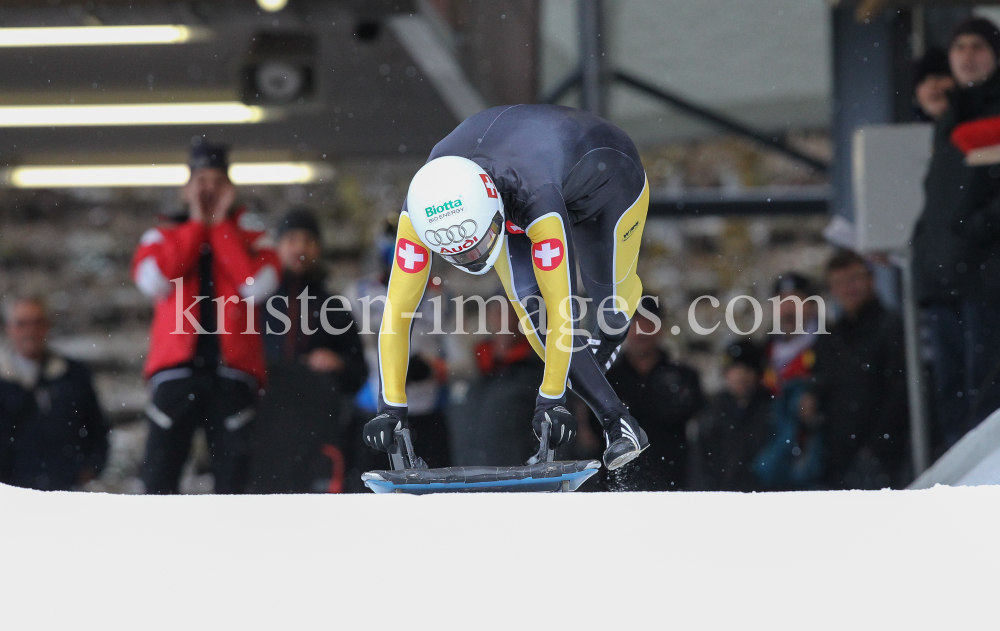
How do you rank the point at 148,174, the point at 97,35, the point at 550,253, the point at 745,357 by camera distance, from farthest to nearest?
1. the point at 148,174
2. the point at 97,35
3. the point at 745,357
4. the point at 550,253

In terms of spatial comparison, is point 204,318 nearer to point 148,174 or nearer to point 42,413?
point 42,413

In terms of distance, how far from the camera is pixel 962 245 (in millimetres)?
3973

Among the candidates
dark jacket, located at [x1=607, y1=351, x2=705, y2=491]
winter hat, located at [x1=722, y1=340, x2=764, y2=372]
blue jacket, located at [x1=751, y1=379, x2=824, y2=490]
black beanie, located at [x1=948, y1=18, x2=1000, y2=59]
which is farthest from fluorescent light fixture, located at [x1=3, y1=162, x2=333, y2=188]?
black beanie, located at [x1=948, y1=18, x2=1000, y2=59]

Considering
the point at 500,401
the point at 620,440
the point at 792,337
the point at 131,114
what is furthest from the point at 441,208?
the point at 131,114

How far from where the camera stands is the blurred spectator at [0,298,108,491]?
17.0 feet

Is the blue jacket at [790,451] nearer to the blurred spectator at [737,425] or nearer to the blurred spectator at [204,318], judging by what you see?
the blurred spectator at [737,425]

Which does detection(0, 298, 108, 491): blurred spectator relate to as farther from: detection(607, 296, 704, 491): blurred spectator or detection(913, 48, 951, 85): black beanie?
detection(913, 48, 951, 85): black beanie

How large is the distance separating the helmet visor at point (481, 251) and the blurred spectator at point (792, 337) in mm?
2373

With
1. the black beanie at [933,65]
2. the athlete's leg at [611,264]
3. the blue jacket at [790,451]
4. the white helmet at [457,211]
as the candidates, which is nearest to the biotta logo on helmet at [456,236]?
the white helmet at [457,211]

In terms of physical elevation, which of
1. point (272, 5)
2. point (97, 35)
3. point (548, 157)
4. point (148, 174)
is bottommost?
point (548, 157)

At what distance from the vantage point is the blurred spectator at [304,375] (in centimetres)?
394

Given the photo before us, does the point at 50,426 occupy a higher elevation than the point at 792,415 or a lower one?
higher

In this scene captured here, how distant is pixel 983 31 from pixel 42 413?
4331mm

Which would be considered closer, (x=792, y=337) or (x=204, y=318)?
(x=204, y=318)
